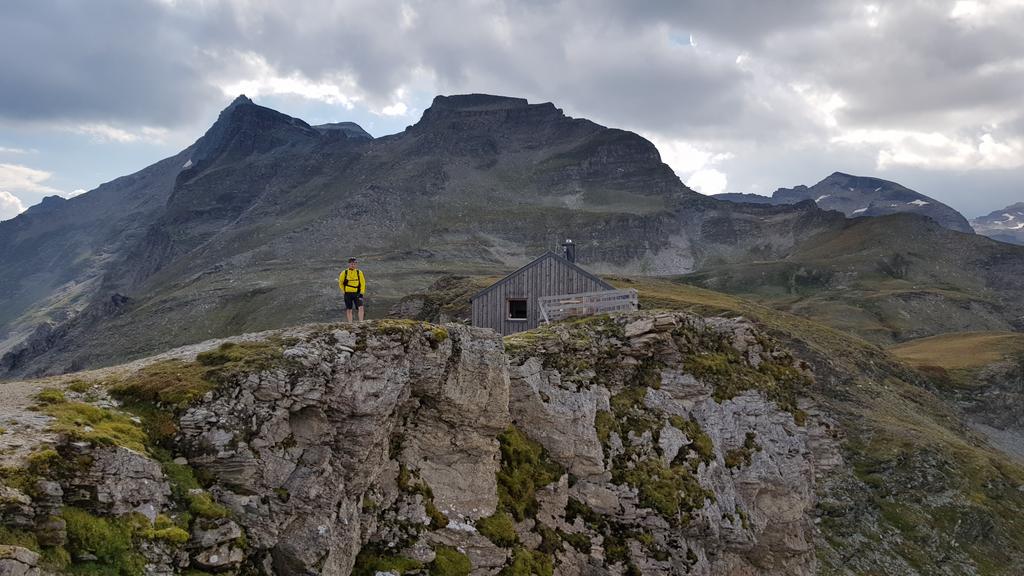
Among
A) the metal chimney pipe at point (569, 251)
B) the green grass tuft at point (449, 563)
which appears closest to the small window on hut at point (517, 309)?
the metal chimney pipe at point (569, 251)

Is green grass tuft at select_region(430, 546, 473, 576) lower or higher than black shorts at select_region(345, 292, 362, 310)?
lower

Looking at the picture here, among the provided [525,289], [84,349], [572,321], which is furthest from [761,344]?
[84,349]

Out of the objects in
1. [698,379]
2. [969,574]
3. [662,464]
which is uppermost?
[698,379]

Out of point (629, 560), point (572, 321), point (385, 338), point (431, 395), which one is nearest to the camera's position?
point (385, 338)

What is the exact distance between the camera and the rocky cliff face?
11.0 meters

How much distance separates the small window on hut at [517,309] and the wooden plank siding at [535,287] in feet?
0.96

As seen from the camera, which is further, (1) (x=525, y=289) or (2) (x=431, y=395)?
(1) (x=525, y=289)

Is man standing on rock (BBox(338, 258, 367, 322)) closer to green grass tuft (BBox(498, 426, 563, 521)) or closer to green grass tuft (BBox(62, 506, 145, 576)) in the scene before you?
green grass tuft (BBox(498, 426, 563, 521))

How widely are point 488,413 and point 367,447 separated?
4678mm

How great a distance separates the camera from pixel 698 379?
25.7 metres

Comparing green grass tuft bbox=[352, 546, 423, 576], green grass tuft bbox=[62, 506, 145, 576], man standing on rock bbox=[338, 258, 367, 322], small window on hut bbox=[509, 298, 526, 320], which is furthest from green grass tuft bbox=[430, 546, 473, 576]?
small window on hut bbox=[509, 298, 526, 320]

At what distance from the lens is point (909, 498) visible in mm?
43812

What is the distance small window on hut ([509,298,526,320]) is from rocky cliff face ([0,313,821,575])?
9.96 m

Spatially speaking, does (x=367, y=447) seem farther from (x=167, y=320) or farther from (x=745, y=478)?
(x=167, y=320)
